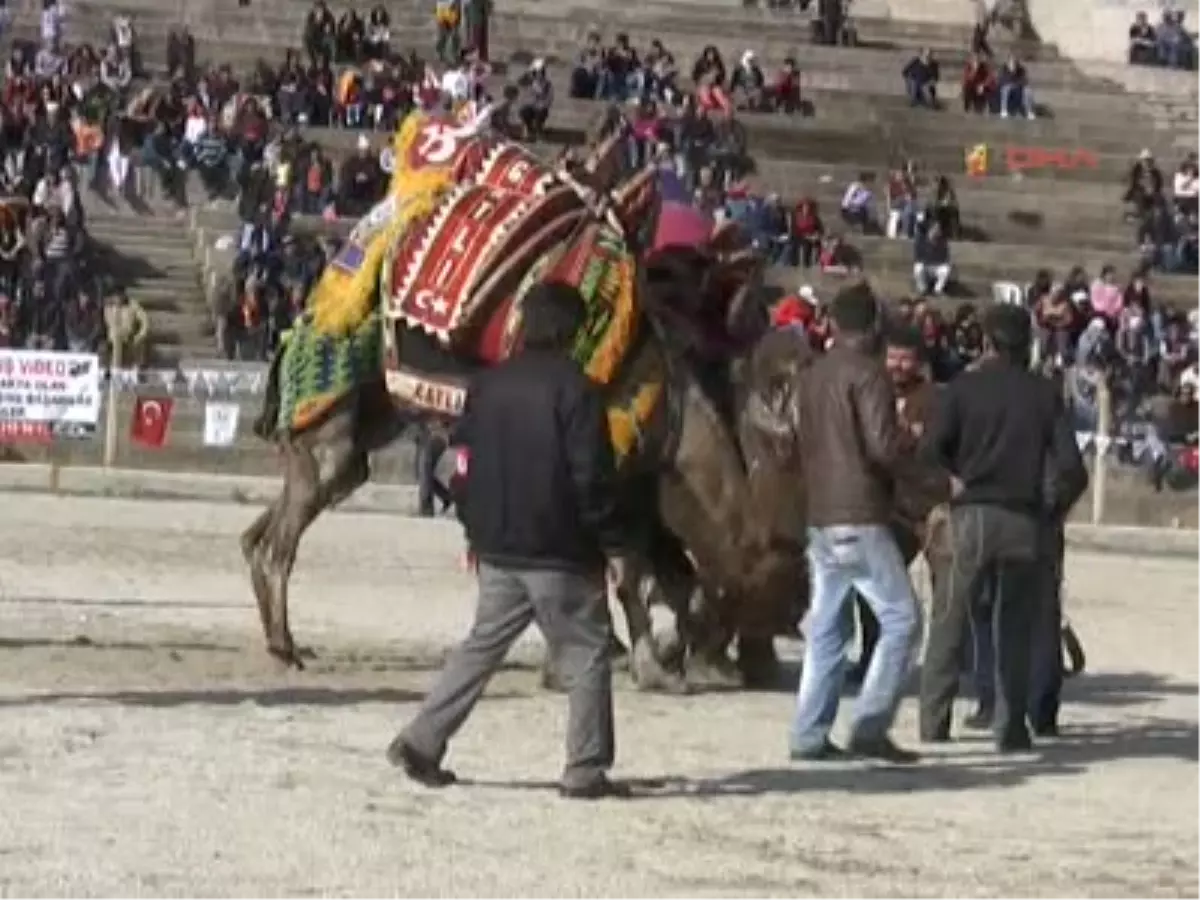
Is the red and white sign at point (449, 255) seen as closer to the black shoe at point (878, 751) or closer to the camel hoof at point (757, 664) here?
the camel hoof at point (757, 664)

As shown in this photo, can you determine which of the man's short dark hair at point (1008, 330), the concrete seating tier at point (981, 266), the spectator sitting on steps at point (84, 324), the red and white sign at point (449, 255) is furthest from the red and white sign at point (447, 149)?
the concrete seating tier at point (981, 266)

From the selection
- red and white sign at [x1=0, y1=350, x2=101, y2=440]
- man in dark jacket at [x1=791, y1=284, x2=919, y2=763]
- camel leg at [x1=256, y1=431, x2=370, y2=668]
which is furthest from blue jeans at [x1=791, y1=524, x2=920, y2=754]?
red and white sign at [x1=0, y1=350, x2=101, y2=440]

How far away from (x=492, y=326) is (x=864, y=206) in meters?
25.9

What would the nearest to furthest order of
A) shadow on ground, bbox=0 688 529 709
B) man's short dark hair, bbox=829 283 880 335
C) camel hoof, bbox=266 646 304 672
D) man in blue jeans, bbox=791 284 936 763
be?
man in blue jeans, bbox=791 284 936 763, man's short dark hair, bbox=829 283 880 335, shadow on ground, bbox=0 688 529 709, camel hoof, bbox=266 646 304 672

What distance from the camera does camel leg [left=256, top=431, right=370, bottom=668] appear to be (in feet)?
53.8

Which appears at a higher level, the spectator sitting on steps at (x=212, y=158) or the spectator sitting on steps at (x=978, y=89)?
the spectator sitting on steps at (x=978, y=89)

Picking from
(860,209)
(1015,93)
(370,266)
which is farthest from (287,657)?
(1015,93)

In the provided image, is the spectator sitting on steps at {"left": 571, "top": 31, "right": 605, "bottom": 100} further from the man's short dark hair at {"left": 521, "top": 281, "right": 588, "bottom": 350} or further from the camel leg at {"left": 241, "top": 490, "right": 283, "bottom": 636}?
the man's short dark hair at {"left": 521, "top": 281, "right": 588, "bottom": 350}

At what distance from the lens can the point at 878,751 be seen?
509 inches

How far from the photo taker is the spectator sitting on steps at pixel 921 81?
44906mm

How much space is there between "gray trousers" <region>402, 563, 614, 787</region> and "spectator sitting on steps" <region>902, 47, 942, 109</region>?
34126 millimetres

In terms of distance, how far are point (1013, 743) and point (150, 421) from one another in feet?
63.3

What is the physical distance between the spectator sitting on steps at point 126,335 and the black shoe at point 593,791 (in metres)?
22.0

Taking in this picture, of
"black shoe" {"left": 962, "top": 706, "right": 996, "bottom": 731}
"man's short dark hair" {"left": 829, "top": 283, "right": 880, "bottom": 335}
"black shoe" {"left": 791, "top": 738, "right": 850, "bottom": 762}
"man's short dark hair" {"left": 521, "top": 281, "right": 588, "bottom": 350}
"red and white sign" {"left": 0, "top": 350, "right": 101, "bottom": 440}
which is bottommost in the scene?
"red and white sign" {"left": 0, "top": 350, "right": 101, "bottom": 440}
